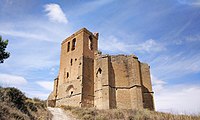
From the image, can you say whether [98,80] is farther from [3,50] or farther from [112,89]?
[3,50]

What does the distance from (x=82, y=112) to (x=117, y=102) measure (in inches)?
424

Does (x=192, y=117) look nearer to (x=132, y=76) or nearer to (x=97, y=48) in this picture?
(x=132, y=76)

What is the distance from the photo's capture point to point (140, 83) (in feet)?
89.1

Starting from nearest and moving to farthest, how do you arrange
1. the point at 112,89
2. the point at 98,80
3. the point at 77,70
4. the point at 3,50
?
the point at 3,50, the point at 112,89, the point at 98,80, the point at 77,70

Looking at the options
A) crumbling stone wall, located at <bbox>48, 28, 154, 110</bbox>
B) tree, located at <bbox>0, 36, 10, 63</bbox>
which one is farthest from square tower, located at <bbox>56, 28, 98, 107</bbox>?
tree, located at <bbox>0, 36, 10, 63</bbox>

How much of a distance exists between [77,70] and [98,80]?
3335 millimetres

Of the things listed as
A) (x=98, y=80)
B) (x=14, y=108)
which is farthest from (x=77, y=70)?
(x=14, y=108)

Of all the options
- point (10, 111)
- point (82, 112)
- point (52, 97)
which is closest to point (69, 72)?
point (52, 97)

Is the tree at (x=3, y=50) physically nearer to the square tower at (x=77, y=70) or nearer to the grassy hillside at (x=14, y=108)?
the grassy hillside at (x=14, y=108)

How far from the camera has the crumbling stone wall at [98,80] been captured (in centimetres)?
2639

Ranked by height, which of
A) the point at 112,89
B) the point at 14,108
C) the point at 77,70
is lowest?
the point at 14,108

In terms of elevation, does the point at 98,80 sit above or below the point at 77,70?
below

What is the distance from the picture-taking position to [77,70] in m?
28.9

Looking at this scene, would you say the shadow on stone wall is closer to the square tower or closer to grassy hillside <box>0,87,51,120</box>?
the square tower
